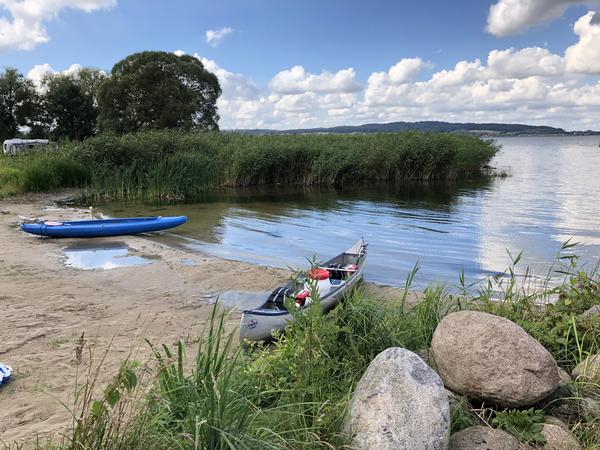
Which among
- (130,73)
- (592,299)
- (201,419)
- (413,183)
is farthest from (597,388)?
(130,73)

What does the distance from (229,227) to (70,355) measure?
36.5ft

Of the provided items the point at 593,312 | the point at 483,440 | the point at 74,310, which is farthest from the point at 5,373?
the point at 593,312

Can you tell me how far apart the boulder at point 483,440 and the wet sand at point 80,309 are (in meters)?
2.44

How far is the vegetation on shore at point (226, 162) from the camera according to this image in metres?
22.4

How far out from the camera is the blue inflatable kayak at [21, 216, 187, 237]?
44.0ft

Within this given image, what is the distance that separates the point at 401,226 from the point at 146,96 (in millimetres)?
35355

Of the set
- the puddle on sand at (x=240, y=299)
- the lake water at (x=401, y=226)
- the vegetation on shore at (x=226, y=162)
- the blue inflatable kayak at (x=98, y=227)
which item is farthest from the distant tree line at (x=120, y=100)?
the puddle on sand at (x=240, y=299)

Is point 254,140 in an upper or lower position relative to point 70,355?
upper

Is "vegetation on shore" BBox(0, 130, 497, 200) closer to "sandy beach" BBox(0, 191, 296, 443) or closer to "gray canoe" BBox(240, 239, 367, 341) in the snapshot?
"sandy beach" BBox(0, 191, 296, 443)

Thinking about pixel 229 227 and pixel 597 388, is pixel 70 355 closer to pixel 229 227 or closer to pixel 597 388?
pixel 597 388

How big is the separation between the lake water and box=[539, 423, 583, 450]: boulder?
20.0 ft

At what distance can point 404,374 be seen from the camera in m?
3.65

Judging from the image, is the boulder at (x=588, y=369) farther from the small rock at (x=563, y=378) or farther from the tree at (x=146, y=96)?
the tree at (x=146, y=96)

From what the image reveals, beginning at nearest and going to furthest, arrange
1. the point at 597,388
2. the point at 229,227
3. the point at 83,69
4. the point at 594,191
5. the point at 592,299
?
the point at 597,388 → the point at 592,299 → the point at 229,227 → the point at 594,191 → the point at 83,69
